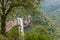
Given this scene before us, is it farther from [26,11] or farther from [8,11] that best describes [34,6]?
[8,11]

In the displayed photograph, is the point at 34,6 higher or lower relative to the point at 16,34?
higher

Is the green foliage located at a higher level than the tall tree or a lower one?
lower

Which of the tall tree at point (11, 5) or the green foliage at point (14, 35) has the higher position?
the tall tree at point (11, 5)

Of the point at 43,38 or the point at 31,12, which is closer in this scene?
the point at 43,38

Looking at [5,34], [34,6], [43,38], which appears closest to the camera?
[43,38]

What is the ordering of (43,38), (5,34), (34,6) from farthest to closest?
1. (5,34)
2. (34,6)
3. (43,38)

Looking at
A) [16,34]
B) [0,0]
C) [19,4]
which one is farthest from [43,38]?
[0,0]

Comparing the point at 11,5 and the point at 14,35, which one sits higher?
the point at 11,5

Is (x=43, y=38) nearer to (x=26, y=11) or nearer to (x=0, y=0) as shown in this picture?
(x=26, y=11)

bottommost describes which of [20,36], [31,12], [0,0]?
[20,36]
